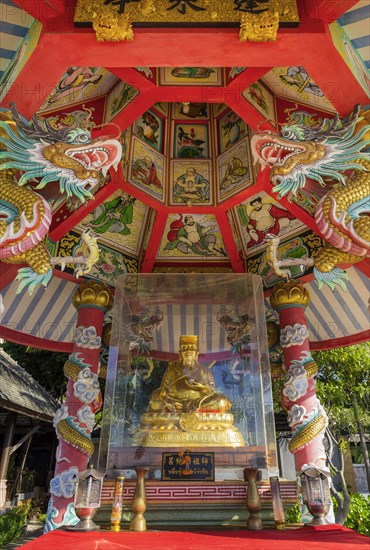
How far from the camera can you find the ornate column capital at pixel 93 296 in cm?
820

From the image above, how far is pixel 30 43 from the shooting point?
180 inches

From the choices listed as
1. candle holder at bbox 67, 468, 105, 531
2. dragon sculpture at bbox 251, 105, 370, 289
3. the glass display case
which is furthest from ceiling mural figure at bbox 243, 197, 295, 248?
candle holder at bbox 67, 468, 105, 531

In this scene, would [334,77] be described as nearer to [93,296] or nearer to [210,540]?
[210,540]

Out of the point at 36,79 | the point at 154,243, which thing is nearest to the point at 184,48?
the point at 36,79

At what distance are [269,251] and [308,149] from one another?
6.37 feet

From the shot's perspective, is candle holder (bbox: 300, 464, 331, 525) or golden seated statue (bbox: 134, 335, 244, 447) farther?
golden seated statue (bbox: 134, 335, 244, 447)

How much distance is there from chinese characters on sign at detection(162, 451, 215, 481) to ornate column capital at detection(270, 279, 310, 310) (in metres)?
3.27

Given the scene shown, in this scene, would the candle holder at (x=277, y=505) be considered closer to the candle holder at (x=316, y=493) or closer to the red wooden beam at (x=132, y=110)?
the candle holder at (x=316, y=493)

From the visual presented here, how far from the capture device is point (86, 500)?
15.8 ft

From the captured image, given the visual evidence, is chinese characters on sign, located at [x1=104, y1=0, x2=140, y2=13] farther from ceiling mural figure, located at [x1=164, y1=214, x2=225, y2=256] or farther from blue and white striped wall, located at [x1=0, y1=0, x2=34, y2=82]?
ceiling mural figure, located at [x1=164, y1=214, x2=225, y2=256]

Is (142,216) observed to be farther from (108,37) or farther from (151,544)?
(151,544)

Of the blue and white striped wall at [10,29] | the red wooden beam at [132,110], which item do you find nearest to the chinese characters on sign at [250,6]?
the red wooden beam at [132,110]

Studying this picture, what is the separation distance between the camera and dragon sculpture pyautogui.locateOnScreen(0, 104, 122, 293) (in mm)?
4809

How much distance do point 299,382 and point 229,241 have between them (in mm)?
3074
